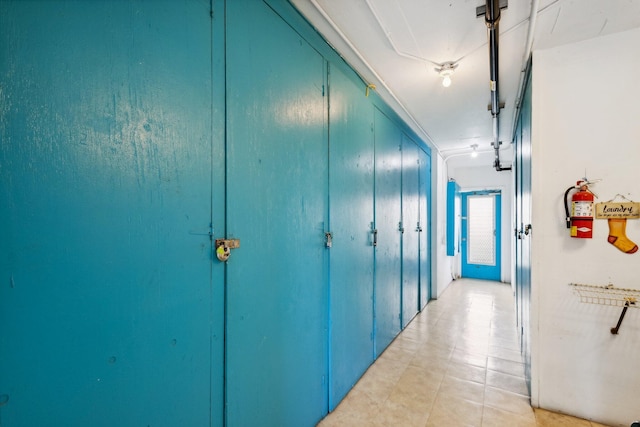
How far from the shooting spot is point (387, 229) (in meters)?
3.10

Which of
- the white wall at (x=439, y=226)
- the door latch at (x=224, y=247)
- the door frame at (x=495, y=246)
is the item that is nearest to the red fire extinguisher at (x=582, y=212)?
the door latch at (x=224, y=247)

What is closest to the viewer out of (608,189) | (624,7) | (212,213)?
(212,213)

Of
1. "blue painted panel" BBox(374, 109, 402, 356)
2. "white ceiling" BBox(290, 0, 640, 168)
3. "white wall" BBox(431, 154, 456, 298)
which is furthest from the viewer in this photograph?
"white wall" BBox(431, 154, 456, 298)

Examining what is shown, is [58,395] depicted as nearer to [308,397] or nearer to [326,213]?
[308,397]

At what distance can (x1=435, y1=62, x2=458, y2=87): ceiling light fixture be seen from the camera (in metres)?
2.43

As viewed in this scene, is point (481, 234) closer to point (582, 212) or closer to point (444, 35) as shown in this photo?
point (582, 212)

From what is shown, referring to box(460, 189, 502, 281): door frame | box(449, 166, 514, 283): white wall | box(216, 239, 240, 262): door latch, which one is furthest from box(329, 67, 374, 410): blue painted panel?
box(460, 189, 502, 281): door frame

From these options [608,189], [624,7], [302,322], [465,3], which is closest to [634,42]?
[624,7]

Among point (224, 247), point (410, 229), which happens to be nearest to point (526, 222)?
point (410, 229)

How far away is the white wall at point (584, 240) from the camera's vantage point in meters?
1.90

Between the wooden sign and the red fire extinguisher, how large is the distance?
0.23 feet

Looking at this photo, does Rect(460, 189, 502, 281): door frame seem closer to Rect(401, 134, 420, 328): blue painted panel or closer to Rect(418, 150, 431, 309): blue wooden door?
Rect(418, 150, 431, 309): blue wooden door

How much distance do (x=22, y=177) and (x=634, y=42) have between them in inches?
131

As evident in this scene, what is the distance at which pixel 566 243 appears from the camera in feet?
6.81
